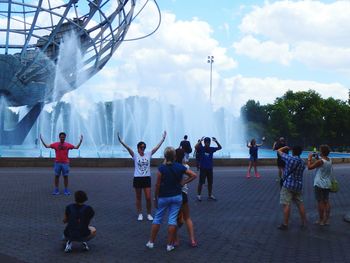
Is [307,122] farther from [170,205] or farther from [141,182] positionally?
[170,205]

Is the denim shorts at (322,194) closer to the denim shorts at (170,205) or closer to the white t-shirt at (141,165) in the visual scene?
the white t-shirt at (141,165)

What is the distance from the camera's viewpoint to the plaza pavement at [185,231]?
639cm

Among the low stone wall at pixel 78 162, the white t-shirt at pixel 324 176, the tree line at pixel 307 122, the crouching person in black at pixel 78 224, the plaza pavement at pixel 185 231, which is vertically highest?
the tree line at pixel 307 122

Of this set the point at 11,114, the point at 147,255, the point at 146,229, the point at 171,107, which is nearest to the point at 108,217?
the point at 146,229

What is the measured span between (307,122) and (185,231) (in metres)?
77.9

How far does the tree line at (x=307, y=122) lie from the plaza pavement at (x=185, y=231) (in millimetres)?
70155

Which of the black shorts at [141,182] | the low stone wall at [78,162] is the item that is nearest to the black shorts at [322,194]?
the black shorts at [141,182]

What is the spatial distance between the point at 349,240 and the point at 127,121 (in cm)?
2999

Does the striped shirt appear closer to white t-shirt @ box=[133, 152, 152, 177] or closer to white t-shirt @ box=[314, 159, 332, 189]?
white t-shirt @ box=[314, 159, 332, 189]

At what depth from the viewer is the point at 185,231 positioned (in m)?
8.05

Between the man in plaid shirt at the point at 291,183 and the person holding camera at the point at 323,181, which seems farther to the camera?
the person holding camera at the point at 323,181

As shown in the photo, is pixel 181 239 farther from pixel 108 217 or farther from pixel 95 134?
pixel 95 134

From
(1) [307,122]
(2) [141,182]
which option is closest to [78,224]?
(2) [141,182]

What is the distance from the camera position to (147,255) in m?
6.41
